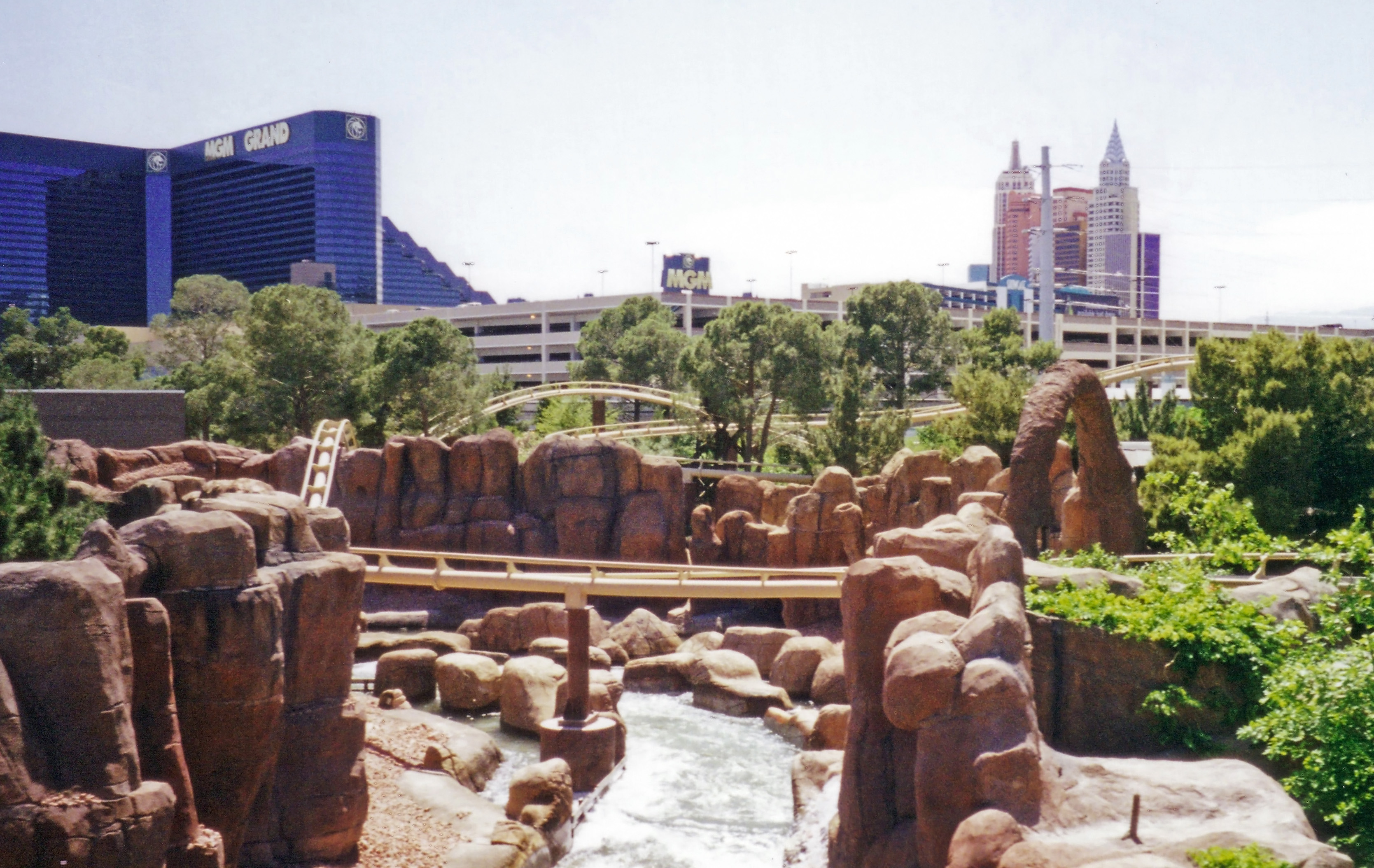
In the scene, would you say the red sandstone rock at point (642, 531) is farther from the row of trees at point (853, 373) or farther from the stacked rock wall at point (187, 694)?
the stacked rock wall at point (187, 694)

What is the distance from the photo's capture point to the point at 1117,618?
12570 mm

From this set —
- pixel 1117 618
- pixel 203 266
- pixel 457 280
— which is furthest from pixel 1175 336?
pixel 457 280

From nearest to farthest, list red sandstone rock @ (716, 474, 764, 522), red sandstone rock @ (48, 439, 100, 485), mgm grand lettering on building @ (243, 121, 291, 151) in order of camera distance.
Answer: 1. red sandstone rock @ (48, 439, 100, 485)
2. red sandstone rock @ (716, 474, 764, 522)
3. mgm grand lettering on building @ (243, 121, 291, 151)

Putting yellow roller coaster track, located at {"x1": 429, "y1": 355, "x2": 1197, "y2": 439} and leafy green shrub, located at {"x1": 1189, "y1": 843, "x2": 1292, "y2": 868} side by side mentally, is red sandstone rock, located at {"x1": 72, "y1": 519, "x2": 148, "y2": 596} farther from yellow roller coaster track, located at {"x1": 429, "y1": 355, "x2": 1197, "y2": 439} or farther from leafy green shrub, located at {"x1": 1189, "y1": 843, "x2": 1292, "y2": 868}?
yellow roller coaster track, located at {"x1": 429, "y1": 355, "x2": 1197, "y2": 439}

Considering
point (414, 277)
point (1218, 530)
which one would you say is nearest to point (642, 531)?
point (1218, 530)

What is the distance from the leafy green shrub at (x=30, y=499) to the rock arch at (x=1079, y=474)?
1485 cm

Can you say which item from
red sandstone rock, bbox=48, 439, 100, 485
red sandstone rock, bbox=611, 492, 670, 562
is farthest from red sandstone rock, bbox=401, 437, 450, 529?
red sandstone rock, bbox=48, 439, 100, 485

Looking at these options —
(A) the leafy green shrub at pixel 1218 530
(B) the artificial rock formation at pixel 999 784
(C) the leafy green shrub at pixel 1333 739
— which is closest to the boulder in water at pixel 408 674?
(A) the leafy green shrub at pixel 1218 530

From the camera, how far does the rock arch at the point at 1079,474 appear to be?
17016 mm

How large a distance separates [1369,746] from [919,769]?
4.09 meters

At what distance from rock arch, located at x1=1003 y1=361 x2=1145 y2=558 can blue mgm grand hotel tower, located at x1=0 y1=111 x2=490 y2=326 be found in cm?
11221

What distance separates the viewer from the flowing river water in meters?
18.0

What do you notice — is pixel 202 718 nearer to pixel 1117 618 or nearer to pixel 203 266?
pixel 1117 618

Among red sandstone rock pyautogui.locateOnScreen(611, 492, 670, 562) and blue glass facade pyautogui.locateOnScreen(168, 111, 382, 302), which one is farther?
blue glass facade pyautogui.locateOnScreen(168, 111, 382, 302)
